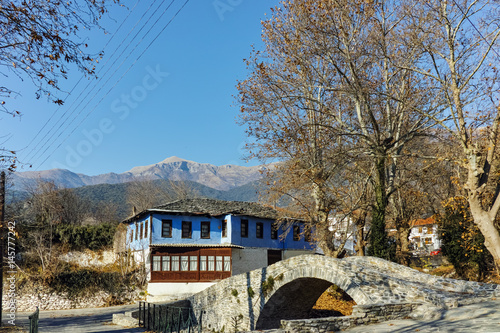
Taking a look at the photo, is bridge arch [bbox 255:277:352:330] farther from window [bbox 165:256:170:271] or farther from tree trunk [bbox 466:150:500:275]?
window [bbox 165:256:170:271]

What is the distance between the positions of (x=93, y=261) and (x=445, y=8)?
35.1 metres

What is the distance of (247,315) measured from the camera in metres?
20.2

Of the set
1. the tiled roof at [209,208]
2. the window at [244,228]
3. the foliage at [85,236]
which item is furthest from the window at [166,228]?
the foliage at [85,236]

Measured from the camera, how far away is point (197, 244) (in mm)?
33562

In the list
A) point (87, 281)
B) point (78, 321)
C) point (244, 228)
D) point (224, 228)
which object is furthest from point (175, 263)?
point (78, 321)

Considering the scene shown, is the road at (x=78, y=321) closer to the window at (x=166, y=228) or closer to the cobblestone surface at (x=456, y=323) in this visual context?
the window at (x=166, y=228)

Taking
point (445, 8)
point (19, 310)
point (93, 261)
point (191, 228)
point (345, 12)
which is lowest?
point (19, 310)

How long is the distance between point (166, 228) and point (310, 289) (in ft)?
56.4

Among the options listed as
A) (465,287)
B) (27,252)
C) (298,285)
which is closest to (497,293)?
(465,287)

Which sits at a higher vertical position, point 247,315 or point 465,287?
point 465,287

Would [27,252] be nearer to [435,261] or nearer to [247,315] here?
[247,315]

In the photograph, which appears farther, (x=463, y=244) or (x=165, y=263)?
(x=165, y=263)

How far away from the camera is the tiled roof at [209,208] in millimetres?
33969

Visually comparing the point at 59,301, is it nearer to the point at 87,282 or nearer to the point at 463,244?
the point at 87,282
